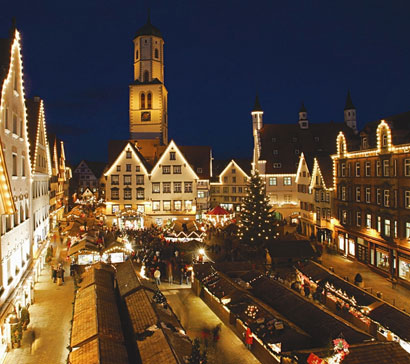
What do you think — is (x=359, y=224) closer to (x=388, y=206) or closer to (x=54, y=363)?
(x=388, y=206)

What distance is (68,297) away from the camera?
2222 cm

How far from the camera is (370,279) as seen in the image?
2741 centimetres

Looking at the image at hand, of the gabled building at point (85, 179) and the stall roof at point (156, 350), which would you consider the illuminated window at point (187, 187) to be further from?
the gabled building at point (85, 179)

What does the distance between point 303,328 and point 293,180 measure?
1541 inches

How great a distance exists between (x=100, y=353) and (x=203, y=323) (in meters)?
8.36

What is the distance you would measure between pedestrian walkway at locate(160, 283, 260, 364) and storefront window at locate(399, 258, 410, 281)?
1417cm

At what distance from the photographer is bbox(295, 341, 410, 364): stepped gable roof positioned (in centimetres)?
1128

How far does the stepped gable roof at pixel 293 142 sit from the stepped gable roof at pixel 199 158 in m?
7.76

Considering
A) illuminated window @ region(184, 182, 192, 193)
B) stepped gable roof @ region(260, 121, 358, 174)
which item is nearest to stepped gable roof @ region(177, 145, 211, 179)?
illuminated window @ region(184, 182, 192, 193)

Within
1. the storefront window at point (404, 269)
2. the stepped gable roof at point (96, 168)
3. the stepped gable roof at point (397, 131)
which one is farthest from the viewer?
the stepped gable roof at point (96, 168)

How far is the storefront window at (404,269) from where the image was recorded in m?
25.6

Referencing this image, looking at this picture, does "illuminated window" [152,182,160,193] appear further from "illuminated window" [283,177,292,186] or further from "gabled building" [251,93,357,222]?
"illuminated window" [283,177,292,186]

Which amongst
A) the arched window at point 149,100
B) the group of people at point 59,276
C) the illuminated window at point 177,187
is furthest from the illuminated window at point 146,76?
the group of people at point 59,276

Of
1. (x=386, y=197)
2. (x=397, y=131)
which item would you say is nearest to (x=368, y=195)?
(x=386, y=197)
